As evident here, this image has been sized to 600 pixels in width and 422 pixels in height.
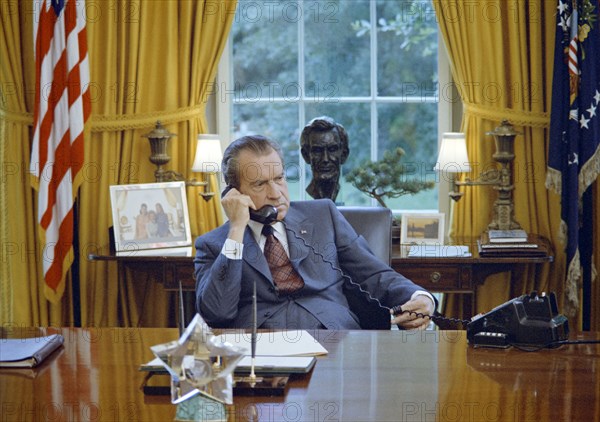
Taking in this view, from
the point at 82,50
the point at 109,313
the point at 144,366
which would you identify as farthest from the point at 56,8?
the point at 144,366

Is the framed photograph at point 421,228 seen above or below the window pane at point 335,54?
below

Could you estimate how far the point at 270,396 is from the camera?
1964mm

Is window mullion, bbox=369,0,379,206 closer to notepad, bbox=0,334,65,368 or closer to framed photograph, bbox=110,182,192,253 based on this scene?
framed photograph, bbox=110,182,192,253

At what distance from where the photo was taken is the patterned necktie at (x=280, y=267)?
3.00 m

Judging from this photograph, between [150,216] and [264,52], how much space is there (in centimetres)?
105

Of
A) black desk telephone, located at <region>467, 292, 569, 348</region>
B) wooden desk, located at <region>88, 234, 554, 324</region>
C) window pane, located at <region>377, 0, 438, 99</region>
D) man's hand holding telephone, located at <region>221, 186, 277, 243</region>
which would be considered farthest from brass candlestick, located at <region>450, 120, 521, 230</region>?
black desk telephone, located at <region>467, 292, 569, 348</region>

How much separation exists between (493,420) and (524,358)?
0.45m

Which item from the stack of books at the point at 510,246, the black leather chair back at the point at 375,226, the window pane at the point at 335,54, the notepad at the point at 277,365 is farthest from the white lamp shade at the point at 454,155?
the notepad at the point at 277,365

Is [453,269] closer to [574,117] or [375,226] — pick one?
[375,226]

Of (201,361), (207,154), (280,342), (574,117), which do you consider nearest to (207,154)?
(207,154)

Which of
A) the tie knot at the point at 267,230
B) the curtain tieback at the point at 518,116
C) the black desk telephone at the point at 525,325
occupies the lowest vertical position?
the black desk telephone at the point at 525,325

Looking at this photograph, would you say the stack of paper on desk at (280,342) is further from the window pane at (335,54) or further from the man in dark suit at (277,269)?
the window pane at (335,54)

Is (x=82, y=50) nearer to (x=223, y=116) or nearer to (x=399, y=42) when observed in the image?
(x=223, y=116)

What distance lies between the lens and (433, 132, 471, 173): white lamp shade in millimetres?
4133
